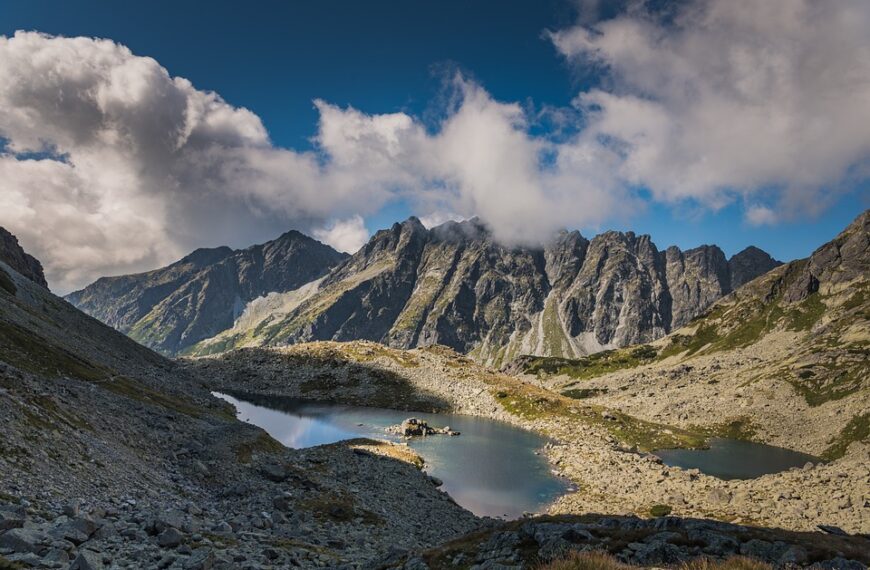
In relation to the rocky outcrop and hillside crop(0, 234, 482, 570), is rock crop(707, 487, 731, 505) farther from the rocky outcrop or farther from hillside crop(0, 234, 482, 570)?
the rocky outcrop

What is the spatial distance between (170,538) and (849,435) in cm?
16345

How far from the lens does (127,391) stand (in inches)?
2291

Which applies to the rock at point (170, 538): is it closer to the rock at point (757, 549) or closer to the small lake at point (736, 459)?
the rock at point (757, 549)

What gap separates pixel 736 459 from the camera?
11188cm

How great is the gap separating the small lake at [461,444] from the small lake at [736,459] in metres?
31.5

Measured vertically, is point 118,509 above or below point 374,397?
below

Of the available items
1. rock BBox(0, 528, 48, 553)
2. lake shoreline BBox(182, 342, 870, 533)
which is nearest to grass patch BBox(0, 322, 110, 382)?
rock BBox(0, 528, 48, 553)

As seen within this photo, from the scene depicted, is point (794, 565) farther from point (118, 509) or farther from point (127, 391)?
point (127, 391)

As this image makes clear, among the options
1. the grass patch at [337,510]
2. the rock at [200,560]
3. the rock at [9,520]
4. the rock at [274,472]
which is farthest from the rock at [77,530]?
the rock at [274,472]

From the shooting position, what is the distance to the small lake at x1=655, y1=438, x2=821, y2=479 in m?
97.6

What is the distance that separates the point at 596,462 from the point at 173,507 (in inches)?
2857

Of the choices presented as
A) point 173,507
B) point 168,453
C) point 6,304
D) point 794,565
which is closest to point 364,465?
point 168,453

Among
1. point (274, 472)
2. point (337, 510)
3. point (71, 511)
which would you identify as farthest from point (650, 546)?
point (274, 472)

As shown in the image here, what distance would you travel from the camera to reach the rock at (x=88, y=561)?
14.6m
